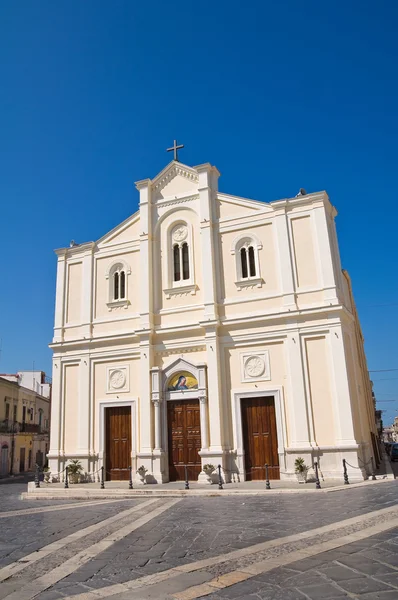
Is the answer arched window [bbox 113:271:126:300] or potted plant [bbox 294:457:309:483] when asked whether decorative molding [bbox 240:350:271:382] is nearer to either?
potted plant [bbox 294:457:309:483]

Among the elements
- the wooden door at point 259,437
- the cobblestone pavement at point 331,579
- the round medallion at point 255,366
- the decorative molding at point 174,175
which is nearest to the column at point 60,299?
the decorative molding at point 174,175

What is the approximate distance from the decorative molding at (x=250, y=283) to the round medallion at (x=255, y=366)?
3.10 metres

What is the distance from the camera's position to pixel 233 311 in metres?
21.1

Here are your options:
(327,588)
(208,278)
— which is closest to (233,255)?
(208,278)

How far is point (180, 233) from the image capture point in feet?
76.5

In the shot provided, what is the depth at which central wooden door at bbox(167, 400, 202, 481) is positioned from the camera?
2030 cm

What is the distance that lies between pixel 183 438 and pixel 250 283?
23.5 ft

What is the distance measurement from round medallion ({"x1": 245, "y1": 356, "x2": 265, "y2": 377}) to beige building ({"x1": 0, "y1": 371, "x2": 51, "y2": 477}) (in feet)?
80.9

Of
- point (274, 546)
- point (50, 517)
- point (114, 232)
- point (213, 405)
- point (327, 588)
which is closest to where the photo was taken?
point (327, 588)

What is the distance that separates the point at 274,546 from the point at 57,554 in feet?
11.8

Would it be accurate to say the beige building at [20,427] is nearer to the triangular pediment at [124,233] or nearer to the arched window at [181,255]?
the triangular pediment at [124,233]

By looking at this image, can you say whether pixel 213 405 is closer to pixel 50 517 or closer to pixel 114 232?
pixel 50 517

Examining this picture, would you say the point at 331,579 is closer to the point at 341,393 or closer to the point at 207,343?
the point at 341,393

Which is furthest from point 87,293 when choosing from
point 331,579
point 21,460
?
point 21,460
